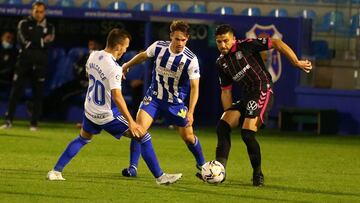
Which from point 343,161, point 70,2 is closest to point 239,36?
point 70,2

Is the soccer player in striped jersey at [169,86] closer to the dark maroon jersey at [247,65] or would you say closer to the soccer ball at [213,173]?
the dark maroon jersey at [247,65]

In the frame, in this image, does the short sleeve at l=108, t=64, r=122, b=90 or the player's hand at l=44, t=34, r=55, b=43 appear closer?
the short sleeve at l=108, t=64, r=122, b=90

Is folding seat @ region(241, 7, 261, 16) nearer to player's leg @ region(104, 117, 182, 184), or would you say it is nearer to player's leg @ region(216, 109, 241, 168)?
player's leg @ region(216, 109, 241, 168)

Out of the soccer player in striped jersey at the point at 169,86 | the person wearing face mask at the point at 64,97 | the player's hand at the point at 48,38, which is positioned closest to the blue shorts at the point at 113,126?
the soccer player in striped jersey at the point at 169,86

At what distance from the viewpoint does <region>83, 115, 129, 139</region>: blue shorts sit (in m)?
11.5

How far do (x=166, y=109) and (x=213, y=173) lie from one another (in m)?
1.26

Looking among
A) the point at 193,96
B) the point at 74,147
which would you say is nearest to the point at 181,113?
the point at 193,96

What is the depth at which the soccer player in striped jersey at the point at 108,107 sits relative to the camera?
1123cm

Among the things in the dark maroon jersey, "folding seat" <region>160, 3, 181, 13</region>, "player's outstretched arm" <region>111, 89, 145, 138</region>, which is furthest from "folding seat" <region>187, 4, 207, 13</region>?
"player's outstretched arm" <region>111, 89, 145, 138</region>

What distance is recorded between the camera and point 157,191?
11.0m

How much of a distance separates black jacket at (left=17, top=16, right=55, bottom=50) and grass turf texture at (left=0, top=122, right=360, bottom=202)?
1.56m

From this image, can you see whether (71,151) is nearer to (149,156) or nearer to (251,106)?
(149,156)

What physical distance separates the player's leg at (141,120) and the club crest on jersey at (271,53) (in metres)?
9.72

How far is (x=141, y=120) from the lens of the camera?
12.2 meters
